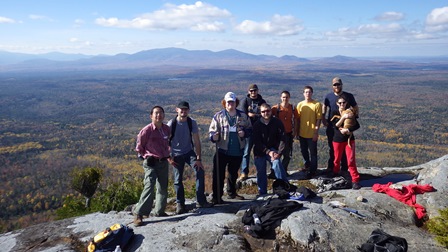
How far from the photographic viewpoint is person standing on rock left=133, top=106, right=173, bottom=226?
575 centimetres

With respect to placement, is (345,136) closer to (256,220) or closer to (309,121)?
(309,121)

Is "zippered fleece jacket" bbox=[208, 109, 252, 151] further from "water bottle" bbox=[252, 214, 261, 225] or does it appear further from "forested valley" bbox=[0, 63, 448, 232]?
"forested valley" bbox=[0, 63, 448, 232]

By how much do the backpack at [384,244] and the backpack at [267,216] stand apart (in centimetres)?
128

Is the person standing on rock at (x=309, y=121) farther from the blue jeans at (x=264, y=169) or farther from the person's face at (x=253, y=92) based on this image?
the blue jeans at (x=264, y=169)

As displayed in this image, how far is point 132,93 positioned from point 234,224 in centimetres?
17495

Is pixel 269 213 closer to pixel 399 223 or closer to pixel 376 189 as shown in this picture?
pixel 399 223

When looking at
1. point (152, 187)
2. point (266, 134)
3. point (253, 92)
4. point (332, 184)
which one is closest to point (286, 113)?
point (253, 92)

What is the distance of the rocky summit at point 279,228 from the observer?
197 inches

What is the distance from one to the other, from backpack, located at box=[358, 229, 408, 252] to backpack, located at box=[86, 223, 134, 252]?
3.74 meters

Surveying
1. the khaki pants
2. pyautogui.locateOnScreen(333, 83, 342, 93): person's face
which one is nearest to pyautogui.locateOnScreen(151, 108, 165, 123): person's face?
the khaki pants

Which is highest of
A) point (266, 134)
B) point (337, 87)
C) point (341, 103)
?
point (337, 87)

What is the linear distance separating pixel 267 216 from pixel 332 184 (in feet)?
9.42

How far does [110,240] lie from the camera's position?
16.2 ft

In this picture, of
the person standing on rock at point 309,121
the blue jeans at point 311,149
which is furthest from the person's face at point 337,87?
the blue jeans at point 311,149
